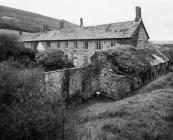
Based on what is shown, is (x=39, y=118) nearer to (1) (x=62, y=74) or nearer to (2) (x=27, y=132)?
(2) (x=27, y=132)

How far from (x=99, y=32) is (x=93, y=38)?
5.73 feet

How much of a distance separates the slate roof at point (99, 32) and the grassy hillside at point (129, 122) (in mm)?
15504

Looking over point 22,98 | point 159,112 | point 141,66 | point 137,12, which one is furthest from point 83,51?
point 22,98

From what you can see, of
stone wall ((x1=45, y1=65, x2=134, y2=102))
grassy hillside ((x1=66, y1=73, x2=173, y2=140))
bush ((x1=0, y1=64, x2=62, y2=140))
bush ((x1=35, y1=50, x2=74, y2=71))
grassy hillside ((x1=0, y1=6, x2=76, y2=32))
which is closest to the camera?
bush ((x1=0, y1=64, x2=62, y2=140))

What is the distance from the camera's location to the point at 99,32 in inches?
1268

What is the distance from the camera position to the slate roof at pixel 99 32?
28.6 meters

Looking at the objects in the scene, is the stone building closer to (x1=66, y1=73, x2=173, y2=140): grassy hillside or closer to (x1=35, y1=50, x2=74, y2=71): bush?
(x1=35, y1=50, x2=74, y2=71): bush

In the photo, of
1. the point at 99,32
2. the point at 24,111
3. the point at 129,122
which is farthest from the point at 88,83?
Result: the point at 99,32

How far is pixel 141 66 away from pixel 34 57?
12366 millimetres

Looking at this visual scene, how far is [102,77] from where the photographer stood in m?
19.0

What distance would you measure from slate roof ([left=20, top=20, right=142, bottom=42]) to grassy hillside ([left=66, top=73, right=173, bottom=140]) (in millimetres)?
15504

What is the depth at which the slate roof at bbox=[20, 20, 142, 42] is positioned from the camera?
28636 millimetres

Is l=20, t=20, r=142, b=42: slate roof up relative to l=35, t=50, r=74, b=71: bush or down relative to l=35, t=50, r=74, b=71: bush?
up

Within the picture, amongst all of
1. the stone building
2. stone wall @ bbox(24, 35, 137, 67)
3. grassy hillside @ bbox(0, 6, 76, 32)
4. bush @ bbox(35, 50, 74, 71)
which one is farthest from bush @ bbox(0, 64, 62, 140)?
grassy hillside @ bbox(0, 6, 76, 32)
